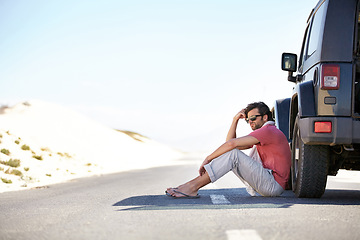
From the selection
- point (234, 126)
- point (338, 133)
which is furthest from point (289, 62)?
point (338, 133)

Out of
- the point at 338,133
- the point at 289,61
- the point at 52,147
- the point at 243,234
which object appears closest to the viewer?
the point at 243,234

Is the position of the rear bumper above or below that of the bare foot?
above

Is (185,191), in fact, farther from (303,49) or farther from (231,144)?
(303,49)

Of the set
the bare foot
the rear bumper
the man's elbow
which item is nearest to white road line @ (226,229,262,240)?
the rear bumper

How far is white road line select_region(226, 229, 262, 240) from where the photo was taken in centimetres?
367

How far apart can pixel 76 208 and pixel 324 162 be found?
3286 millimetres

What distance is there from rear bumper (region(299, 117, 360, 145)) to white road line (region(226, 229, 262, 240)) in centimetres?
224

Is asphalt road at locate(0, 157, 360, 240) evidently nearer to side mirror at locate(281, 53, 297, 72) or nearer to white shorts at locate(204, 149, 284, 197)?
white shorts at locate(204, 149, 284, 197)

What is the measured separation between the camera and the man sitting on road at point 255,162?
21.6 ft

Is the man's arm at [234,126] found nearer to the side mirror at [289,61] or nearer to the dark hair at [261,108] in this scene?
the dark hair at [261,108]

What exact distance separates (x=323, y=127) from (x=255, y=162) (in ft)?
4.12

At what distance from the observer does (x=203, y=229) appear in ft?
13.4

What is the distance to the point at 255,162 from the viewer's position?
6.73 metres

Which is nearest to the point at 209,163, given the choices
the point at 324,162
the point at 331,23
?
the point at 324,162
